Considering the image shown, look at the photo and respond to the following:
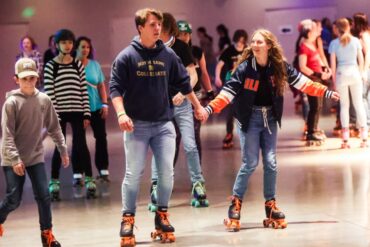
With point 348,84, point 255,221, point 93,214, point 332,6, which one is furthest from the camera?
point 332,6

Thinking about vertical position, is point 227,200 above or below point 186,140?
below

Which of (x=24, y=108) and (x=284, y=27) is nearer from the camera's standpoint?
(x=24, y=108)

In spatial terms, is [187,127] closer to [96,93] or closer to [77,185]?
[96,93]

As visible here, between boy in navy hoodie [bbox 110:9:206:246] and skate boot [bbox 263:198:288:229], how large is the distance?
33.2 inches

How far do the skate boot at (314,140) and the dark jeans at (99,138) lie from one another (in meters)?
3.55

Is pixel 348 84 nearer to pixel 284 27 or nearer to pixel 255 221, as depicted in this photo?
pixel 255 221

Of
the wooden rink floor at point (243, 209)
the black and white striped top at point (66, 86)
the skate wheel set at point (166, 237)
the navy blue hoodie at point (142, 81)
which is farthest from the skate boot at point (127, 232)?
the black and white striped top at point (66, 86)

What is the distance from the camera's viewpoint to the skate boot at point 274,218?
6.41 meters

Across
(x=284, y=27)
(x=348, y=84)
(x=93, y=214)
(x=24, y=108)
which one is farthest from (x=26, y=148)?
(x=284, y=27)

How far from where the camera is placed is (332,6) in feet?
73.7

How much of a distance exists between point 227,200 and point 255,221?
103cm

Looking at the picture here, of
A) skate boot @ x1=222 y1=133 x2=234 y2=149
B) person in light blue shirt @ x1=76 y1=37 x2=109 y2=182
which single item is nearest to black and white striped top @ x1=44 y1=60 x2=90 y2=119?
person in light blue shirt @ x1=76 y1=37 x2=109 y2=182

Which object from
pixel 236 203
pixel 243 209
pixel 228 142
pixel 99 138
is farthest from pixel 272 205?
pixel 228 142

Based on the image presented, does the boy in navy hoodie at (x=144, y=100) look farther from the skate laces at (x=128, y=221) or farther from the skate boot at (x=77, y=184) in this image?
the skate boot at (x=77, y=184)
